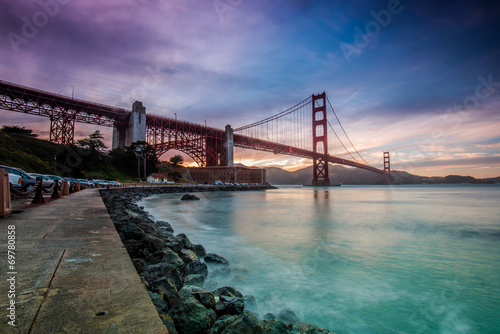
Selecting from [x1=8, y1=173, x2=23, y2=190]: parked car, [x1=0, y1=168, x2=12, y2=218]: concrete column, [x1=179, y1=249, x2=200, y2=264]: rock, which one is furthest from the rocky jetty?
[x1=8, y1=173, x2=23, y2=190]: parked car

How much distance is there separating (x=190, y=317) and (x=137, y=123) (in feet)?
166

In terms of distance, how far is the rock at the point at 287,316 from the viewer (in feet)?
10.6

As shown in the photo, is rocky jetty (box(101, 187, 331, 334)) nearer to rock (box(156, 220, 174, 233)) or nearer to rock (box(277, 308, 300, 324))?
rock (box(277, 308, 300, 324))

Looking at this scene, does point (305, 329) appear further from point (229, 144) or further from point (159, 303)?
point (229, 144)

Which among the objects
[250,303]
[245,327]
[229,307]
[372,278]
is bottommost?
[372,278]

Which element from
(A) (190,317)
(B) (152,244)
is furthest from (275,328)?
(B) (152,244)

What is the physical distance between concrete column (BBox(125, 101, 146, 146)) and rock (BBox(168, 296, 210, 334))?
50.0m

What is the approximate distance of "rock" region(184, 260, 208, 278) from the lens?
14.6 feet

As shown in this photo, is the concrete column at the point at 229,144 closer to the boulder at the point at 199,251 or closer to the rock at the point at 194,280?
the boulder at the point at 199,251

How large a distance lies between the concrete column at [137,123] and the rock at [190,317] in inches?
1967

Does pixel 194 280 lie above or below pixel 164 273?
below

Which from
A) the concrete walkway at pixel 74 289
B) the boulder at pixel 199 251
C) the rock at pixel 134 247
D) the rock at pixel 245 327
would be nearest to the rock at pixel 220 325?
the rock at pixel 245 327

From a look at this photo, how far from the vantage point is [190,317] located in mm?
2379

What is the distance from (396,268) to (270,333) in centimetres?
425
